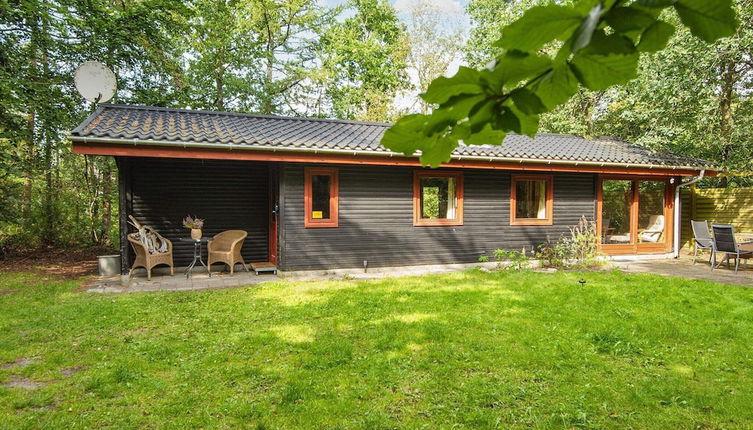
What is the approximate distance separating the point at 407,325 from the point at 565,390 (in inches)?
73.5

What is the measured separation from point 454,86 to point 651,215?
1245 centimetres

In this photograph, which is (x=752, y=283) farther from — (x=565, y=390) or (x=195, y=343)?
(x=195, y=343)

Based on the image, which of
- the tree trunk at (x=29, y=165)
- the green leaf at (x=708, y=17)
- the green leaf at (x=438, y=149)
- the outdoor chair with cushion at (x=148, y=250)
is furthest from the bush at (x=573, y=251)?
the tree trunk at (x=29, y=165)

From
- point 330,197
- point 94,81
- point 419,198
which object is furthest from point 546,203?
point 94,81

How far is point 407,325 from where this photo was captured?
4.65m

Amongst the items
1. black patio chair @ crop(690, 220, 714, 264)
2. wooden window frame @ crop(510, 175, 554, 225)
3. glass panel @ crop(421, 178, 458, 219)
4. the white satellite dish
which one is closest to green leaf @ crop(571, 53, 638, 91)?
glass panel @ crop(421, 178, 458, 219)

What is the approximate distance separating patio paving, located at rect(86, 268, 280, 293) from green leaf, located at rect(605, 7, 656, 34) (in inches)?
278

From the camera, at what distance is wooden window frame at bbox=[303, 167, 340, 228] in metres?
8.05

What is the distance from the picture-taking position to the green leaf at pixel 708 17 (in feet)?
1.80

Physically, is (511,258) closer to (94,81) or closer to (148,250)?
(148,250)

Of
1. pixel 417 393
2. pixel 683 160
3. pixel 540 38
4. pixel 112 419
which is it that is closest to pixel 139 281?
pixel 112 419

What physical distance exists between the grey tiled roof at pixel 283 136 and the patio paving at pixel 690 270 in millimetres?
2269

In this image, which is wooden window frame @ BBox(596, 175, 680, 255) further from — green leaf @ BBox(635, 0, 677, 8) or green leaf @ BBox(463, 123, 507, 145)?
green leaf @ BBox(635, 0, 677, 8)

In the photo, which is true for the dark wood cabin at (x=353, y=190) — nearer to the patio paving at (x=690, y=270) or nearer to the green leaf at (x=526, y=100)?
the patio paving at (x=690, y=270)
